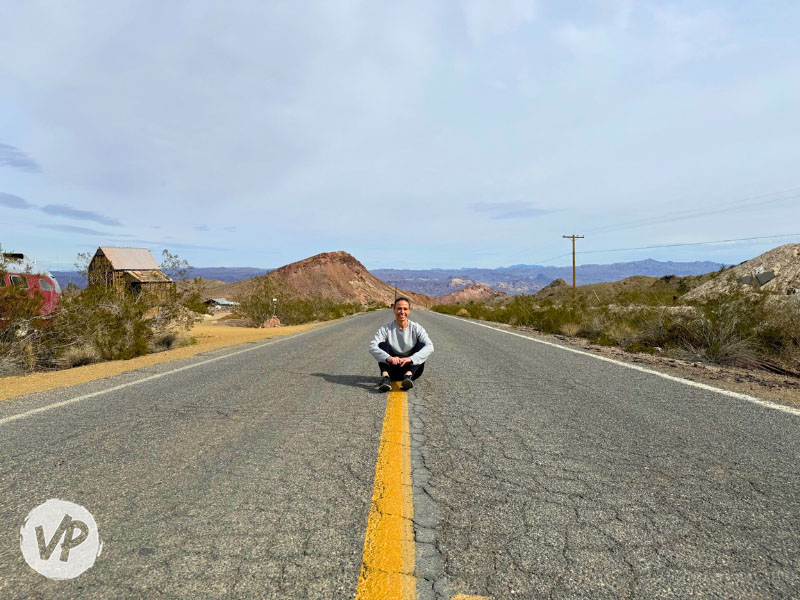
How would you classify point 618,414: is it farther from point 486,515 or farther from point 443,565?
point 443,565

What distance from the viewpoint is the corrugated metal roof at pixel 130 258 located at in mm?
47041

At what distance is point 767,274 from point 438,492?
88.4ft

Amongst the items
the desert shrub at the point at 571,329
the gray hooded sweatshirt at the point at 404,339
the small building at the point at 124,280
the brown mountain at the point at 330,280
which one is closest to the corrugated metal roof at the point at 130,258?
the small building at the point at 124,280

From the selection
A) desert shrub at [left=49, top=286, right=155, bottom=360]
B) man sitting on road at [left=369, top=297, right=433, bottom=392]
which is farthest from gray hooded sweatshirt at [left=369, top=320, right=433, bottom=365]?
desert shrub at [left=49, top=286, right=155, bottom=360]

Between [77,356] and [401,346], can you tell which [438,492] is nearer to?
[401,346]

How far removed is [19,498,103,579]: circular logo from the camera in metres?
2.03

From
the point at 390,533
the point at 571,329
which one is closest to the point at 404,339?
the point at 390,533

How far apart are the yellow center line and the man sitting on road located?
2.37m

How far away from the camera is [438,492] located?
278 centimetres

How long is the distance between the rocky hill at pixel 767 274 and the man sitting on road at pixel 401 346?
18.7 meters

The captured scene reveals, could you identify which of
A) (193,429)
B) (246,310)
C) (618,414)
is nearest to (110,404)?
(193,429)

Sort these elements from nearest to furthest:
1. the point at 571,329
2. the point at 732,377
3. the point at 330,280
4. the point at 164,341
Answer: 1. the point at 732,377
2. the point at 164,341
3. the point at 571,329
4. the point at 330,280

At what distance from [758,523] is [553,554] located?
1200 millimetres

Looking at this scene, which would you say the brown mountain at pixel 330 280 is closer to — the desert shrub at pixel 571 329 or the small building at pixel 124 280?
the small building at pixel 124 280
